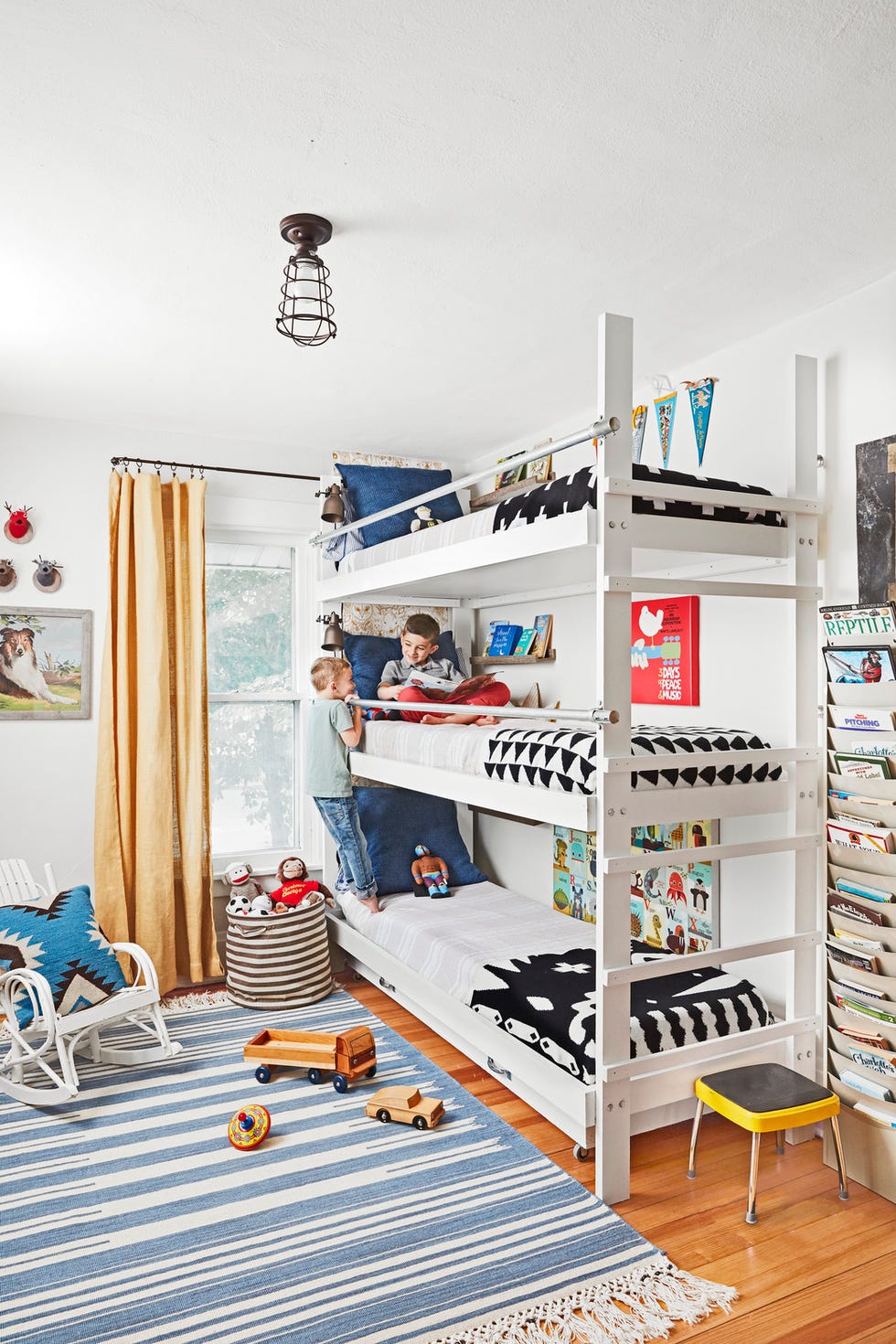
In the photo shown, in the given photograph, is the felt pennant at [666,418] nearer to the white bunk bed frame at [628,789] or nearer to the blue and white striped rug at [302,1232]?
the white bunk bed frame at [628,789]

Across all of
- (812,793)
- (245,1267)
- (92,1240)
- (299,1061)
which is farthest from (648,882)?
(92,1240)

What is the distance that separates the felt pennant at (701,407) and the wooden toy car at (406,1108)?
2.27 meters

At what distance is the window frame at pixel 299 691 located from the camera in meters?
4.45

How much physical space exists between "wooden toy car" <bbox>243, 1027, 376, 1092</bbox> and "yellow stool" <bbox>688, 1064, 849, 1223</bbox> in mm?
1087

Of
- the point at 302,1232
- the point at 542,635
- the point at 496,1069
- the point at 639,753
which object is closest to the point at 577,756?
the point at 639,753

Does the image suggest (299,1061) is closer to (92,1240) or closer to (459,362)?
(92,1240)

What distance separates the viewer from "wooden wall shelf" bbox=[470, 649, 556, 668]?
4.07 m

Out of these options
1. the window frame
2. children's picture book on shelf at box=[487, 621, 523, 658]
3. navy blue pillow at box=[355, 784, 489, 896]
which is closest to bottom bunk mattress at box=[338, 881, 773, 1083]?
navy blue pillow at box=[355, 784, 489, 896]

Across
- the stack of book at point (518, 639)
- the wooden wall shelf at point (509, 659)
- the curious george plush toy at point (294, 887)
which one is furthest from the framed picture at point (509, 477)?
the curious george plush toy at point (294, 887)

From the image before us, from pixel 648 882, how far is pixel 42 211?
282cm

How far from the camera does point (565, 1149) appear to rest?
2.60 m

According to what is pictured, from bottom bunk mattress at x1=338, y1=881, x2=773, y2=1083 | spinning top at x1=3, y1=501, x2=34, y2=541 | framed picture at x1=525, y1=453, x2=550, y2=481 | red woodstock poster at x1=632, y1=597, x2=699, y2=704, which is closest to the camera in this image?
bottom bunk mattress at x1=338, y1=881, x2=773, y2=1083

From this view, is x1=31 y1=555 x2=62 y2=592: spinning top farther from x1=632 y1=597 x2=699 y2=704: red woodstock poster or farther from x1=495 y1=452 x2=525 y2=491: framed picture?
x1=632 y1=597 x2=699 y2=704: red woodstock poster

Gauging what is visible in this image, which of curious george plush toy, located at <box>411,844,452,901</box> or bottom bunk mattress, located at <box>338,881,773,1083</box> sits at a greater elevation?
curious george plush toy, located at <box>411,844,452,901</box>
